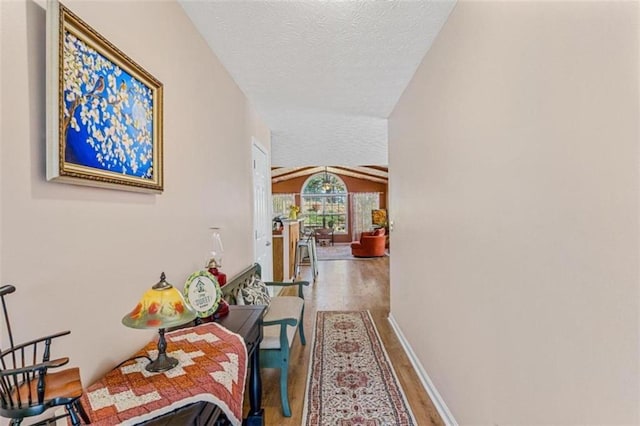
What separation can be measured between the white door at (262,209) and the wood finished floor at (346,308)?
0.89 m

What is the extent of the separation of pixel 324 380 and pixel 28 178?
2356mm

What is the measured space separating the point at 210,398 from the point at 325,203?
12.5m

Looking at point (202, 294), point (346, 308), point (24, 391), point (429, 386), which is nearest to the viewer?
point (24, 391)

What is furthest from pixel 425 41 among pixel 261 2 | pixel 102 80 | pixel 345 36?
pixel 102 80

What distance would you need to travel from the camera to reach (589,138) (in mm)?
946

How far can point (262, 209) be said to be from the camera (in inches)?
173

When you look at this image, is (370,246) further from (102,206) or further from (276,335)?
(102,206)

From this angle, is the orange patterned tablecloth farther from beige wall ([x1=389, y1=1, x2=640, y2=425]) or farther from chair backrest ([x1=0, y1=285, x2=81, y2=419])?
beige wall ([x1=389, y1=1, x2=640, y2=425])

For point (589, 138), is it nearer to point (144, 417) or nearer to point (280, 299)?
point (144, 417)

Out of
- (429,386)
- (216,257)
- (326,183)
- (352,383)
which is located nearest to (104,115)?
(216,257)

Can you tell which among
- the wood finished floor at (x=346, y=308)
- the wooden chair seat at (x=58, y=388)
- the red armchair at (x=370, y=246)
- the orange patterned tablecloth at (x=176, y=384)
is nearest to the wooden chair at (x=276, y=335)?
the wood finished floor at (x=346, y=308)

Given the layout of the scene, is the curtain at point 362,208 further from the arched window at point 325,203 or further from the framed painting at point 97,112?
the framed painting at point 97,112

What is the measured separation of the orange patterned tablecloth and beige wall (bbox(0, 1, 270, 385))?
0.47 ft

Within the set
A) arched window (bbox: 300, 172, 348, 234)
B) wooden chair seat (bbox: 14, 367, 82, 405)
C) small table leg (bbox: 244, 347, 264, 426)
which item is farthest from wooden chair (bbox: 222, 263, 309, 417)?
arched window (bbox: 300, 172, 348, 234)
